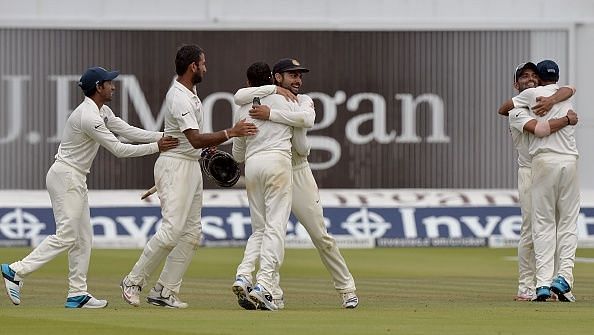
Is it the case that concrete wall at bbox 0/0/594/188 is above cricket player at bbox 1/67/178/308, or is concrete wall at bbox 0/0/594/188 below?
above

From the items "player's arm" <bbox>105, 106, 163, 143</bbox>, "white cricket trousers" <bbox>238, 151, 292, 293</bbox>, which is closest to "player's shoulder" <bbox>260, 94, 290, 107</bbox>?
"white cricket trousers" <bbox>238, 151, 292, 293</bbox>

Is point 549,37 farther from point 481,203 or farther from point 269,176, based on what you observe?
point 269,176

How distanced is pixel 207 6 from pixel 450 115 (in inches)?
174

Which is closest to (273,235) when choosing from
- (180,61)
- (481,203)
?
(180,61)

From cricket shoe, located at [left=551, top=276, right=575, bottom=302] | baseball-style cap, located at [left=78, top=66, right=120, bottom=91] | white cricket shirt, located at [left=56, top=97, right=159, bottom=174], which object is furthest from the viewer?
cricket shoe, located at [left=551, top=276, right=575, bottom=302]

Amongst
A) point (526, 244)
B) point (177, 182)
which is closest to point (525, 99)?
point (526, 244)

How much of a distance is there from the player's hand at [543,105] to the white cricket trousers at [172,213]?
2863 millimetres

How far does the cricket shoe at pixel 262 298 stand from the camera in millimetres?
11348

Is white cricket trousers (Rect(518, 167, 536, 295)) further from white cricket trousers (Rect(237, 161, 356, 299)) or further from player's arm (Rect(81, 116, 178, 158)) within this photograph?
player's arm (Rect(81, 116, 178, 158))

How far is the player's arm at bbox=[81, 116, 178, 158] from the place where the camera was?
11.9 meters

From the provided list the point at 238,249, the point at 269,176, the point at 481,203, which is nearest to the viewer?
the point at 269,176

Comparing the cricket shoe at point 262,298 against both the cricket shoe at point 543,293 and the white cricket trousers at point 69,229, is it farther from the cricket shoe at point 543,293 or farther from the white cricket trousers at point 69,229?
the cricket shoe at point 543,293

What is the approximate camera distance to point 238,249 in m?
22.6

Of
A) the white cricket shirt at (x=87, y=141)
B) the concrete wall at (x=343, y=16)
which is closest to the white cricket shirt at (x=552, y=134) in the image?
the white cricket shirt at (x=87, y=141)
